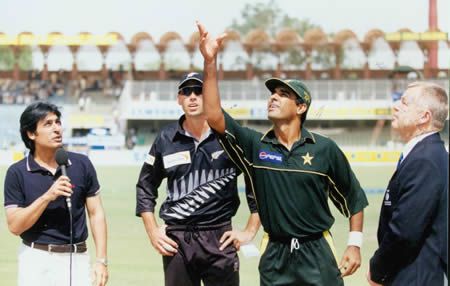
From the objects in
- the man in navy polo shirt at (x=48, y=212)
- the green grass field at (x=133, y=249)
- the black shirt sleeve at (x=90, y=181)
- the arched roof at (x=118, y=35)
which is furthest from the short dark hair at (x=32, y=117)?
the arched roof at (x=118, y=35)

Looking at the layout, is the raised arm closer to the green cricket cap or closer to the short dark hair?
the green cricket cap

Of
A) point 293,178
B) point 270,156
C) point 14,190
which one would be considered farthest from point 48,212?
point 293,178

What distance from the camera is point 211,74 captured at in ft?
15.5

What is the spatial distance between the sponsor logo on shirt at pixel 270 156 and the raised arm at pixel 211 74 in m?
0.34

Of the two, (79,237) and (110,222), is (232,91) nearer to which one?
(110,222)

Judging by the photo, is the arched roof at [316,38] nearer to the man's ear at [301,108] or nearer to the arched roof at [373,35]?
the arched roof at [373,35]

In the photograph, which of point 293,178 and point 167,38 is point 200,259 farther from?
point 167,38

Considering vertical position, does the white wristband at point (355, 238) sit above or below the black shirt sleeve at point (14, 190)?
below

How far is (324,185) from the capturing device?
4.95 metres

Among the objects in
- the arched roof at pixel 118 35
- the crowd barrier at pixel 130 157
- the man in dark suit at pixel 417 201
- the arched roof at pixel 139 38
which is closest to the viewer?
the man in dark suit at pixel 417 201

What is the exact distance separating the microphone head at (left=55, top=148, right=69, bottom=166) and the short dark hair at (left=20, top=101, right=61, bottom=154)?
280 millimetres

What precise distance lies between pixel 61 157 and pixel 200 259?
3.97 feet

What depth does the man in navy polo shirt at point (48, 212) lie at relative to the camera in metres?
4.91

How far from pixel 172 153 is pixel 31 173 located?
3.31ft
